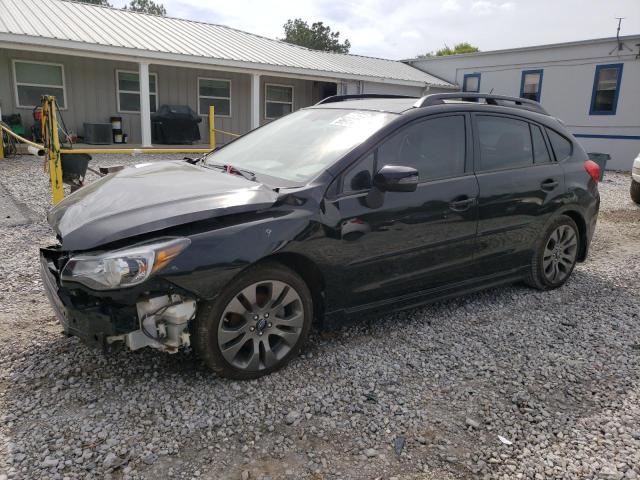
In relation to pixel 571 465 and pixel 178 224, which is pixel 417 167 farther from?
pixel 571 465

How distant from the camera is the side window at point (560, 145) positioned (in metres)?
4.73

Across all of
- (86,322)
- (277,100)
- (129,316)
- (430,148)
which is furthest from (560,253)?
(277,100)

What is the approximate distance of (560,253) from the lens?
4.90 meters

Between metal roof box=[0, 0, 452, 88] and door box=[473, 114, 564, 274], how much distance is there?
39.5 ft

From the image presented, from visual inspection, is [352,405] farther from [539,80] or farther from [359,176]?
[539,80]

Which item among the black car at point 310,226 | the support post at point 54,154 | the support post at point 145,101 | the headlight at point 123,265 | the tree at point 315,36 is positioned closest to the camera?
the headlight at point 123,265

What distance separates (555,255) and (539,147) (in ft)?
3.39

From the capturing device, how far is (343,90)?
19.5 m

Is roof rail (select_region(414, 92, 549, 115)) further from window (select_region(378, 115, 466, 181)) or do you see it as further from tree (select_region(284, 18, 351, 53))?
tree (select_region(284, 18, 351, 53))

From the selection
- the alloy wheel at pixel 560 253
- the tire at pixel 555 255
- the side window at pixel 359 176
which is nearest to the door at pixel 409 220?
the side window at pixel 359 176

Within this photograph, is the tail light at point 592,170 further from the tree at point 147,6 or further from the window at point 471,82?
Result: the tree at point 147,6

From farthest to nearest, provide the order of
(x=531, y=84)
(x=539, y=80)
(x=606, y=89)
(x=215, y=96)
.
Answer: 1. (x=531, y=84)
2. (x=539, y=80)
3. (x=215, y=96)
4. (x=606, y=89)

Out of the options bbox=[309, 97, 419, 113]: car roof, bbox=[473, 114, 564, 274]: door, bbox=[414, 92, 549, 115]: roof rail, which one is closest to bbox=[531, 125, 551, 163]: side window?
bbox=[473, 114, 564, 274]: door

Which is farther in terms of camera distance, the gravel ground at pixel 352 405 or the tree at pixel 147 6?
the tree at pixel 147 6
